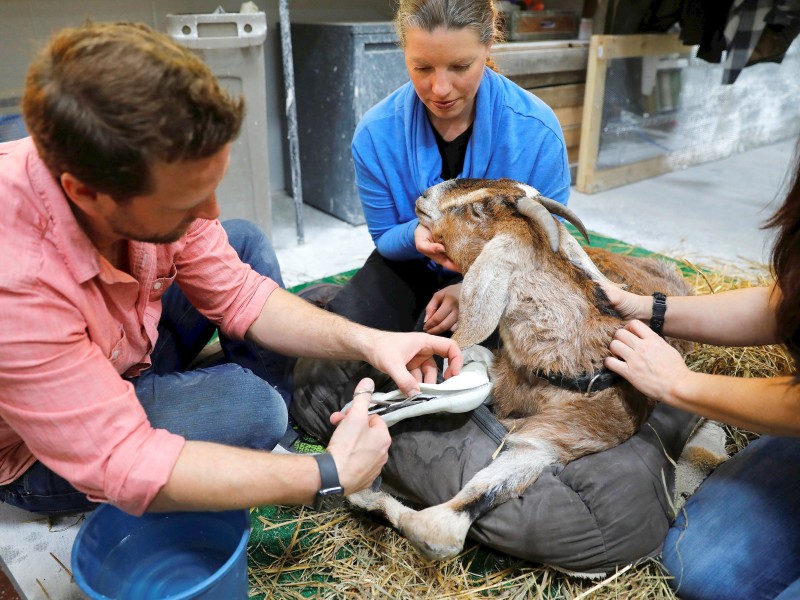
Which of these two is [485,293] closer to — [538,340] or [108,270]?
[538,340]

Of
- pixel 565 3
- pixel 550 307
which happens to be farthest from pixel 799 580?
pixel 565 3

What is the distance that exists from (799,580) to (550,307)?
3.68 feet

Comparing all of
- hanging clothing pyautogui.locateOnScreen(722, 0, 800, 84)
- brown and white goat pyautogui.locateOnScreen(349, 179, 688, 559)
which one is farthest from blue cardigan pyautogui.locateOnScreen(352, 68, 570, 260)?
hanging clothing pyautogui.locateOnScreen(722, 0, 800, 84)

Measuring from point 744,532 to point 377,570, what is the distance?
49.5 inches

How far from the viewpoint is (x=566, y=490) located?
2119 mm

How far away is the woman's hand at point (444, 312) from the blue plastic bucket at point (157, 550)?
1268mm

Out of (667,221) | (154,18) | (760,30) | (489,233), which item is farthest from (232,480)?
(760,30)

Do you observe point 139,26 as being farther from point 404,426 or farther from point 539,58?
point 539,58

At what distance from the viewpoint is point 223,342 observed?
106 inches

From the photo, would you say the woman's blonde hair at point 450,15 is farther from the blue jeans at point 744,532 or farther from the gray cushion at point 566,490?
the blue jeans at point 744,532

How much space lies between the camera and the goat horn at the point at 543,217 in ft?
7.52

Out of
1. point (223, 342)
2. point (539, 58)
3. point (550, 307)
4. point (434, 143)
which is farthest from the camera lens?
point (539, 58)

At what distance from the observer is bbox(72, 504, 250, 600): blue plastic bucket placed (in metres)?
1.73

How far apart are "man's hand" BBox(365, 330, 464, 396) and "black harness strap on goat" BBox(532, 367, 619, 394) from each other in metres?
0.38
